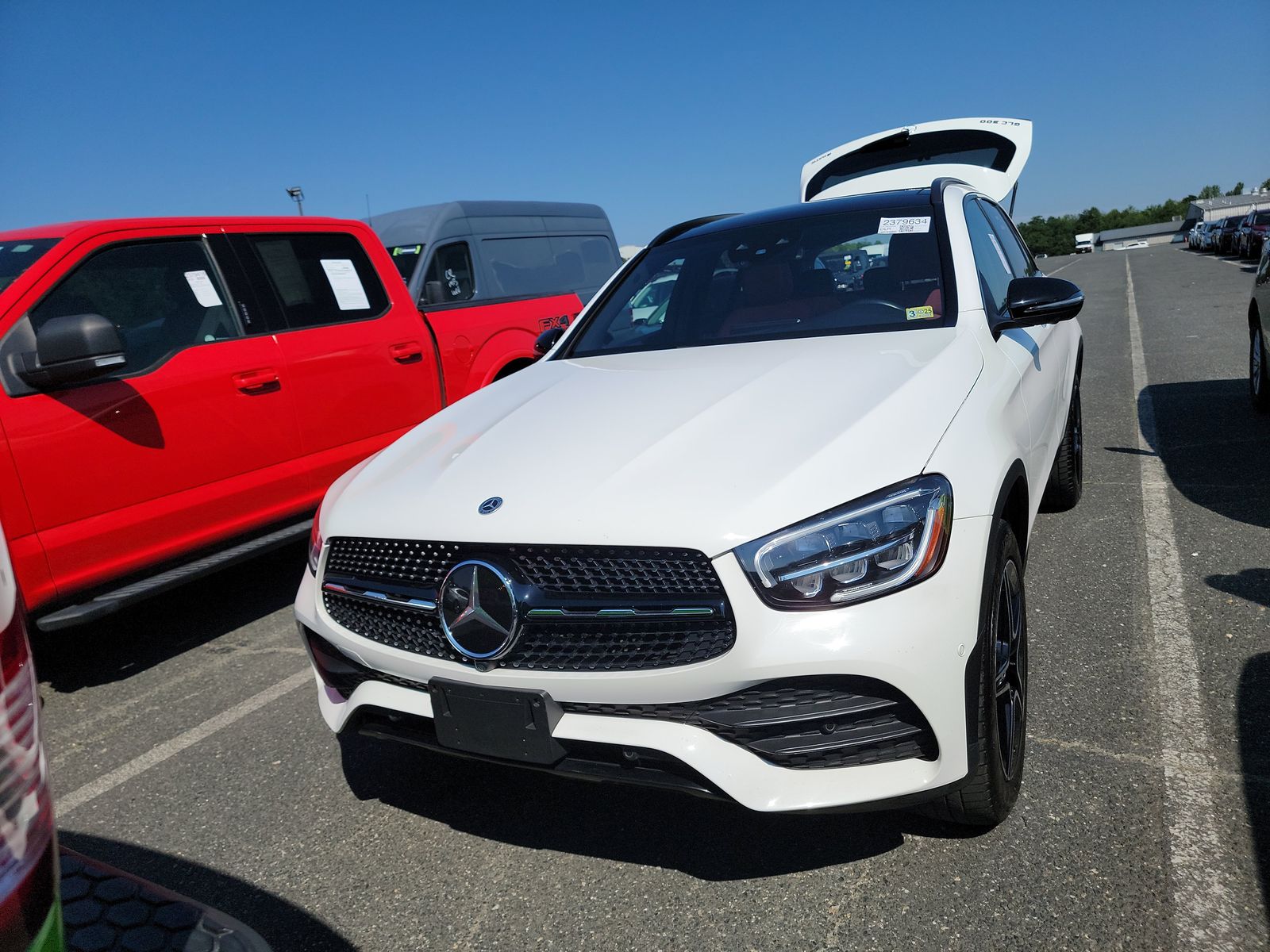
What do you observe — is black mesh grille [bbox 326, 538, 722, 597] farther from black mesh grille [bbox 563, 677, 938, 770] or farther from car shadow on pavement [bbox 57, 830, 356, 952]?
car shadow on pavement [bbox 57, 830, 356, 952]

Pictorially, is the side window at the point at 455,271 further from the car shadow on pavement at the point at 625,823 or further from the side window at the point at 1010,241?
the car shadow on pavement at the point at 625,823

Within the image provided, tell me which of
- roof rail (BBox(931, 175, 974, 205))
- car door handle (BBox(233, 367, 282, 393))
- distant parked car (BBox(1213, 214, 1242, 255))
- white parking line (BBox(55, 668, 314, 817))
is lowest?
distant parked car (BBox(1213, 214, 1242, 255))

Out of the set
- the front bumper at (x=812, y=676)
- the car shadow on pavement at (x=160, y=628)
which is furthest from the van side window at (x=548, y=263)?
the front bumper at (x=812, y=676)

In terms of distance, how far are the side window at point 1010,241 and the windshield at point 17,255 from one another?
4018 mm

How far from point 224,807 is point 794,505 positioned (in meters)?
2.11

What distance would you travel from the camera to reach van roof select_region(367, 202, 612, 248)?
8.66m

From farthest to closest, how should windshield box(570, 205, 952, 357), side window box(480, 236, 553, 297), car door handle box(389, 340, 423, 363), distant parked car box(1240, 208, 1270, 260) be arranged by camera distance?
distant parked car box(1240, 208, 1270, 260) → side window box(480, 236, 553, 297) → car door handle box(389, 340, 423, 363) → windshield box(570, 205, 952, 357)

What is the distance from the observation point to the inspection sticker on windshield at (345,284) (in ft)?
16.8

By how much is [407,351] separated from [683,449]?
340cm

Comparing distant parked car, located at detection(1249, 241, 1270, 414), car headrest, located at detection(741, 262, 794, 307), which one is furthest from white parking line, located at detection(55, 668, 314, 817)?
distant parked car, located at detection(1249, 241, 1270, 414)

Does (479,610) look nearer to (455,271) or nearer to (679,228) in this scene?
(679,228)

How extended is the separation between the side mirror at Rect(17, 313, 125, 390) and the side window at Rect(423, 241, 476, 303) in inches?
205

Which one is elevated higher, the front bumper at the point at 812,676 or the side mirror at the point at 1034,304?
the side mirror at the point at 1034,304

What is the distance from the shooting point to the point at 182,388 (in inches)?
162
